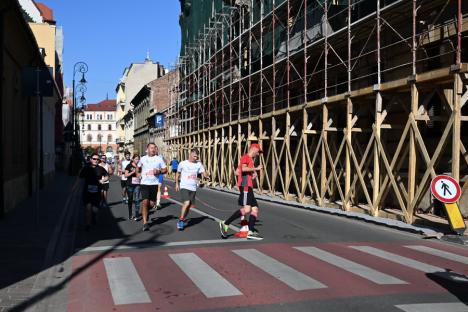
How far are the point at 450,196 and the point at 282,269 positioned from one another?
493 cm

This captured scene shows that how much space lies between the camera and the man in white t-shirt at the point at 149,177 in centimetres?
1203

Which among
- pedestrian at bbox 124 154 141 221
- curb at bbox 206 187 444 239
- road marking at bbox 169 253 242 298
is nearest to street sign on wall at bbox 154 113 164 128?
curb at bbox 206 187 444 239

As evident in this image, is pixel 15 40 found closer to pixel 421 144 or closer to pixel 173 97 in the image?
pixel 421 144

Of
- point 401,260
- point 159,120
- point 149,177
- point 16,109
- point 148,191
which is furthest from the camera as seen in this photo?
point 159,120

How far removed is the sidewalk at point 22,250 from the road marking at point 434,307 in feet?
13.3

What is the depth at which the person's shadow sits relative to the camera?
645cm

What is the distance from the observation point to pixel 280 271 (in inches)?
300

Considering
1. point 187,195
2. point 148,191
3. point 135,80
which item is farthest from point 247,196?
point 135,80

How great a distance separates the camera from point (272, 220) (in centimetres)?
1425

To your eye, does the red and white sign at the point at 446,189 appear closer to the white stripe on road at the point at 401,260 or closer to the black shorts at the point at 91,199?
the white stripe on road at the point at 401,260

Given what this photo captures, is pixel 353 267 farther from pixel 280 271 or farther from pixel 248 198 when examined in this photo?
pixel 248 198

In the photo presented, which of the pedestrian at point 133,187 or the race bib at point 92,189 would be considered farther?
the pedestrian at point 133,187

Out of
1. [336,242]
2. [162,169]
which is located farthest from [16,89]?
[336,242]

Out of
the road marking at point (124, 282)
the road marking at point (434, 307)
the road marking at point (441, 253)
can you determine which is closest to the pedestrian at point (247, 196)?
the road marking at point (124, 282)
